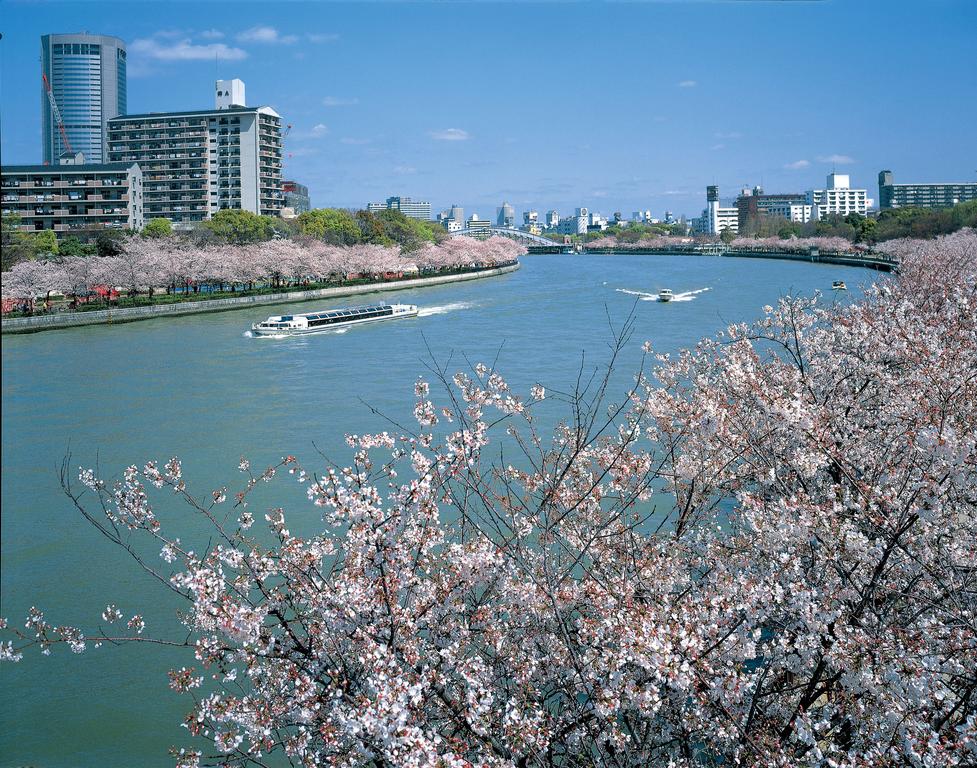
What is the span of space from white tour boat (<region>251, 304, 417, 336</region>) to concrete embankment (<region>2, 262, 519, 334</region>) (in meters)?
3.54

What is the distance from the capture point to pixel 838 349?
5.36 metres

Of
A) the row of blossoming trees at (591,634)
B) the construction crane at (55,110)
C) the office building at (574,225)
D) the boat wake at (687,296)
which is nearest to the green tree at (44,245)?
the boat wake at (687,296)

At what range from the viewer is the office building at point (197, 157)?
47.0m

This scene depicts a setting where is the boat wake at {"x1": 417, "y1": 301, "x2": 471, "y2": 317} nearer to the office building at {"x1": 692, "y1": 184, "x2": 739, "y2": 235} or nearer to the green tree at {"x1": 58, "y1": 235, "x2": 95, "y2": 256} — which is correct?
the green tree at {"x1": 58, "y1": 235, "x2": 95, "y2": 256}

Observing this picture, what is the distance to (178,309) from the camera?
2403 centimetres

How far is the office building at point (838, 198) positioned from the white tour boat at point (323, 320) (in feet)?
285

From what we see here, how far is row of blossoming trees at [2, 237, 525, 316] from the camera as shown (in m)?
24.1

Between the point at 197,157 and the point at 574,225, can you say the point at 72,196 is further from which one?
the point at 574,225

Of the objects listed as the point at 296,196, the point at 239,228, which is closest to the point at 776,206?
the point at 296,196

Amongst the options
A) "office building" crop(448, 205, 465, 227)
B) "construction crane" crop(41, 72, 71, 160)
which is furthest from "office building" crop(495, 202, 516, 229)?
"construction crane" crop(41, 72, 71, 160)

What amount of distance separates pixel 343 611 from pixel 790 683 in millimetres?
1414

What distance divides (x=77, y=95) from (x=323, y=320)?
69201mm

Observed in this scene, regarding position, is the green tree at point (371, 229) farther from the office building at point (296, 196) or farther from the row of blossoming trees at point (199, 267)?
the office building at point (296, 196)

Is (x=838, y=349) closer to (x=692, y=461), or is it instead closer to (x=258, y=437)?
(x=692, y=461)
